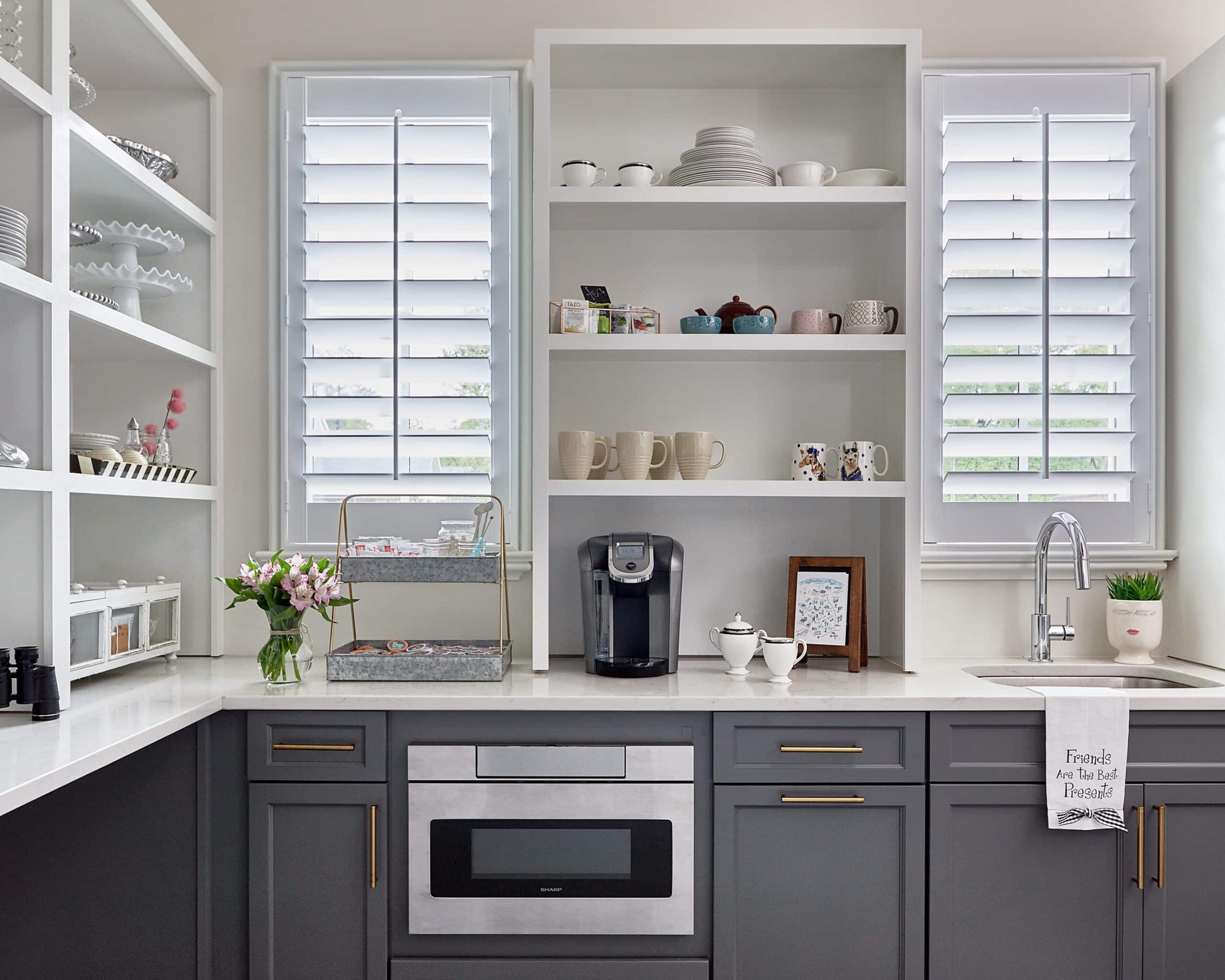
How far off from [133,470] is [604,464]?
1.12 metres

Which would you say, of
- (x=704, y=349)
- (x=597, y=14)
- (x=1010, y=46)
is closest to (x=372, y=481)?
(x=704, y=349)

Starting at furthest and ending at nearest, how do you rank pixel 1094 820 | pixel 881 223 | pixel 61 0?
pixel 881 223, pixel 1094 820, pixel 61 0

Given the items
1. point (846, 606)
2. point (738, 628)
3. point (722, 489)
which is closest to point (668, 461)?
point (722, 489)

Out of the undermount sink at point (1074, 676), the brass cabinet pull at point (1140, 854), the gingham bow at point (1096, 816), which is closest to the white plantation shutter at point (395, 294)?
the undermount sink at point (1074, 676)

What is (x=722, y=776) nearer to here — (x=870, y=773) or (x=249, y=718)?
(x=870, y=773)

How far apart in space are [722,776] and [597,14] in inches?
80.7

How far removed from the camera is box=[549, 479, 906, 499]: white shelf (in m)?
2.26

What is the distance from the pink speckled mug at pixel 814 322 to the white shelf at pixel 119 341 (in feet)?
5.11

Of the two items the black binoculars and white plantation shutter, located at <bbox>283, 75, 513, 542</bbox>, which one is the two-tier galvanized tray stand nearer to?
white plantation shutter, located at <bbox>283, 75, 513, 542</bbox>

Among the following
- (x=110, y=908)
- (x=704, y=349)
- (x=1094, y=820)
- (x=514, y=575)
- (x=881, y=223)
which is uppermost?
(x=881, y=223)

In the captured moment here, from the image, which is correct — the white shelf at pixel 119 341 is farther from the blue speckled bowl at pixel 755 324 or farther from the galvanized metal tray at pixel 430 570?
the blue speckled bowl at pixel 755 324

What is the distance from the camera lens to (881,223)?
2506 millimetres

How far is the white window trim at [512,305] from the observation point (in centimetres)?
255

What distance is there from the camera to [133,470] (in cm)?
214
